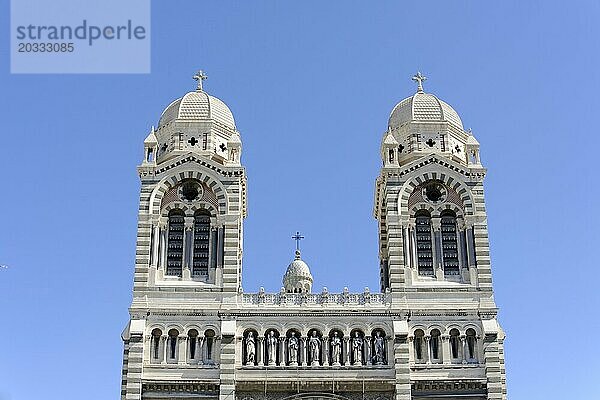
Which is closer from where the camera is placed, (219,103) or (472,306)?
(472,306)

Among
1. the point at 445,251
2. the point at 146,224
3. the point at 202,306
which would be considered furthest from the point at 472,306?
the point at 146,224

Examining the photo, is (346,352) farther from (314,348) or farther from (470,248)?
(470,248)

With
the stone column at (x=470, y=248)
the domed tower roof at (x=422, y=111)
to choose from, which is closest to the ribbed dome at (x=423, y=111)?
the domed tower roof at (x=422, y=111)

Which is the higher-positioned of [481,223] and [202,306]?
[481,223]

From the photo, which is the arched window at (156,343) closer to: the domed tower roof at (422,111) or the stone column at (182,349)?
the stone column at (182,349)

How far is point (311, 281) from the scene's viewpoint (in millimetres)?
51469

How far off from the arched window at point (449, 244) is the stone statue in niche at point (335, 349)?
5.66 m

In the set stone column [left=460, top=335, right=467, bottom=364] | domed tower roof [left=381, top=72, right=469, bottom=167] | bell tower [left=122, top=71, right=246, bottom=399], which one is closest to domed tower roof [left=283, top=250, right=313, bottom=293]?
bell tower [left=122, top=71, right=246, bottom=399]

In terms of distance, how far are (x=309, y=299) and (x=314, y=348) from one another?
2145 millimetres

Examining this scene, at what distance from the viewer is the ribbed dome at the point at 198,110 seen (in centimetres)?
4441

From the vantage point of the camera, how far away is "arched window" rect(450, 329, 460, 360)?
129 ft

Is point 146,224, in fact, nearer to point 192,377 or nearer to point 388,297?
point 192,377

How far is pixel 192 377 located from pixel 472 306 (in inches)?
468

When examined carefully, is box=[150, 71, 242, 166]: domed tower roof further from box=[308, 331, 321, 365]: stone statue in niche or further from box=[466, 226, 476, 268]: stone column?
box=[466, 226, 476, 268]: stone column
